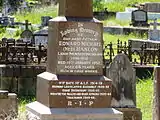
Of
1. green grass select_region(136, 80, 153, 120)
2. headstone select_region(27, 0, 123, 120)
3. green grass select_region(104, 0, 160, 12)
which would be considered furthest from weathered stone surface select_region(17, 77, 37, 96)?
green grass select_region(104, 0, 160, 12)

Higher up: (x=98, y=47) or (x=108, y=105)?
(x=98, y=47)

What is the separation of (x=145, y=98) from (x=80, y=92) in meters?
5.38

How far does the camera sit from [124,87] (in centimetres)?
1157

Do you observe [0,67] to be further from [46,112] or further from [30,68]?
[46,112]

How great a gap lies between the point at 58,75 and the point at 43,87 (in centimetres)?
28

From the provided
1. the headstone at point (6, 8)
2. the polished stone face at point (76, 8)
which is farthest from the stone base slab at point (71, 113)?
the headstone at point (6, 8)

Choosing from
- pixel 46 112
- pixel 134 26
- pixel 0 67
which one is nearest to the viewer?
pixel 46 112

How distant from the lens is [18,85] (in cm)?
1570

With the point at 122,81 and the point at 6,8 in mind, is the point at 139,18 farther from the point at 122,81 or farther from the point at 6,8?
the point at 122,81

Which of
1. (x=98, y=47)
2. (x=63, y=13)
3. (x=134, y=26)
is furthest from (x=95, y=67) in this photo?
(x=134, y=26)

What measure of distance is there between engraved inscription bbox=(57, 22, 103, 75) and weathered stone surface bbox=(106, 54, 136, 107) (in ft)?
8.39

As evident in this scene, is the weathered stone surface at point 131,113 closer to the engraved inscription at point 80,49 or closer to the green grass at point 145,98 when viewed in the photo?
the green grass at point 145,98

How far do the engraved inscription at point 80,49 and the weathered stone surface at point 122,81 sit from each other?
2.56 meters

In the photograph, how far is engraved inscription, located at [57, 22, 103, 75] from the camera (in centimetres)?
881
